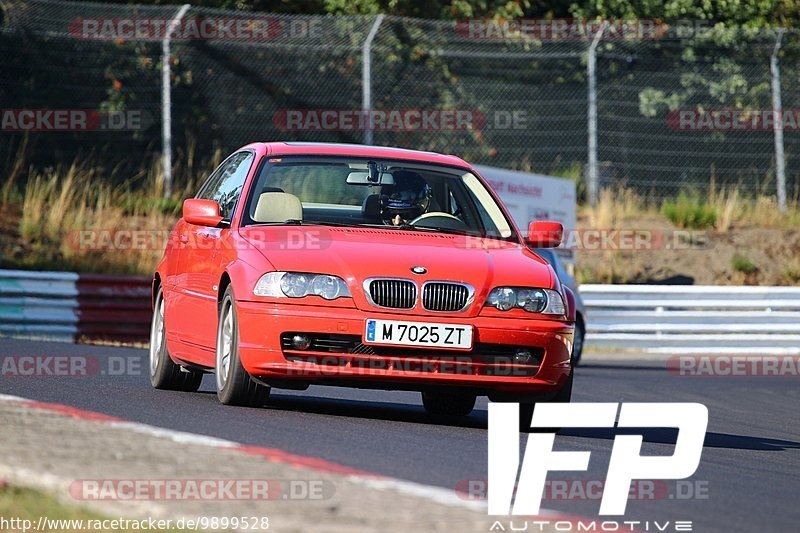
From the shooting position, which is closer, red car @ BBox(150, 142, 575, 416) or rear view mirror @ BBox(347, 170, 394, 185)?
red car @ BBox(150, 142, 575, 416)

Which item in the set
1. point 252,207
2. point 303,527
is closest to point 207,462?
point 303,527

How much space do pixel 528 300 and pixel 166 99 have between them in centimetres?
1371

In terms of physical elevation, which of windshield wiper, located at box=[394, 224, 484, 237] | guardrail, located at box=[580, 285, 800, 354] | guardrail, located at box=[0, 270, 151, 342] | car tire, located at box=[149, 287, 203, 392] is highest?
windshield wiper, located at box=[394, 224, 484, 237]

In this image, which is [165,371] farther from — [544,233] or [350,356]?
[544,233]

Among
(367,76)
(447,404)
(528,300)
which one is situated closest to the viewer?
(528,300)

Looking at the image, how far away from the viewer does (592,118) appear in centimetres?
2306

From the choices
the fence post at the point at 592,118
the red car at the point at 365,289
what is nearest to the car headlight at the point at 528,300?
the red car at the point at 365,289

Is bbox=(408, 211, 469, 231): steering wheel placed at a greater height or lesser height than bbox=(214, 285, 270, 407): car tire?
greater

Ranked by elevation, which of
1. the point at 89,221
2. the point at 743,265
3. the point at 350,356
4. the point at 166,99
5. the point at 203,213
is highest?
the point at 203,213

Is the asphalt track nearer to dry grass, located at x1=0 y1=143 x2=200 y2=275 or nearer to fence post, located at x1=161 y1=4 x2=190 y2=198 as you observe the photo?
dry grass, located at x1=0 y1=143 x2=200 y2=275

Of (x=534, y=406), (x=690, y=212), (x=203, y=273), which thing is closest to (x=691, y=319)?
(x=690, y=212)

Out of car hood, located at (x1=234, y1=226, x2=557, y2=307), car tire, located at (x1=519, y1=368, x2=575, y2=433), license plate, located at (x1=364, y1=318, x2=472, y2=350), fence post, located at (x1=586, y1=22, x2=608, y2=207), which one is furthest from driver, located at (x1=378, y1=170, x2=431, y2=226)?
fence post, located at (x1=586, y1=22, x2=608, y2=207)

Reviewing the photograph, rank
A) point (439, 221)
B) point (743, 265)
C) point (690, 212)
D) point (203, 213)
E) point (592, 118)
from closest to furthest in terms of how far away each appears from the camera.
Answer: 1. point (203, 213)
2. point (439, 221)
3. point (592, 118)
4. point (743, 265)
5. point (690, 212)

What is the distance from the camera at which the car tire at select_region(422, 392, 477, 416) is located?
394 inches
